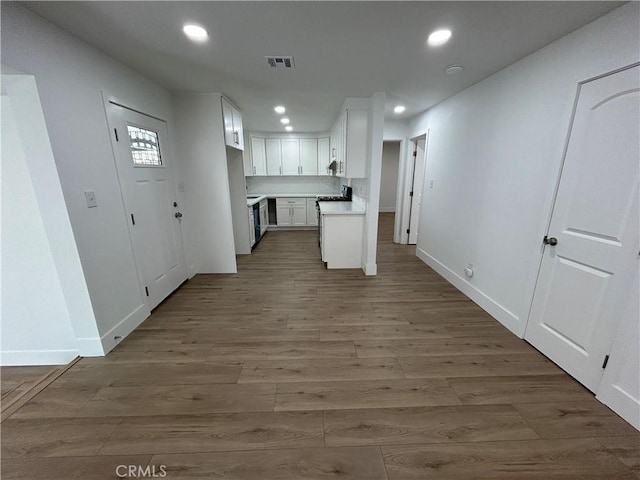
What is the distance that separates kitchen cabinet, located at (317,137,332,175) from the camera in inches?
246

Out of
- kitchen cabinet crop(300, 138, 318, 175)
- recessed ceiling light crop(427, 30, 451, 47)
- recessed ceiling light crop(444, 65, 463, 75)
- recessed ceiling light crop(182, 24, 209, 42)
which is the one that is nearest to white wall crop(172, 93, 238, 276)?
recessed ceiling light crop(182, 24, 209, 42)

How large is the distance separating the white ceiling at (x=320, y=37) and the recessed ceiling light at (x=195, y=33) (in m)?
0.05

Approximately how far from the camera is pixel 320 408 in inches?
62.6

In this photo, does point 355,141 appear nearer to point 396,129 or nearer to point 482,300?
point 396,129

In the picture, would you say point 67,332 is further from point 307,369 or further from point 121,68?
point 121,68

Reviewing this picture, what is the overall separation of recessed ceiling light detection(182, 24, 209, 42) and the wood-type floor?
8.05 feet

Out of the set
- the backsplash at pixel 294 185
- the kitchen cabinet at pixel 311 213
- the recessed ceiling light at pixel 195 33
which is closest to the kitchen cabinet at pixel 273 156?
the backsplash at pixel 294 185

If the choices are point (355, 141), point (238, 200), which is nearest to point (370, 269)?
point (355, 141)

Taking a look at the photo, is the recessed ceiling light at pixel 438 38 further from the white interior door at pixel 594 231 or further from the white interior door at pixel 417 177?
the white interior door at pixel 417 177

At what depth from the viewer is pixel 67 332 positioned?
201 cm

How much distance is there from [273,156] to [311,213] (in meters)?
1.75

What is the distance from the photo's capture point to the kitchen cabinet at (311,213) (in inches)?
251

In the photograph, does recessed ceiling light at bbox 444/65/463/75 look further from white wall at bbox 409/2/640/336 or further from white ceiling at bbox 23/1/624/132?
white wall at bbox 409/2/640/336

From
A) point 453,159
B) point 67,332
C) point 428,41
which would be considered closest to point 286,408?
point 67,332
